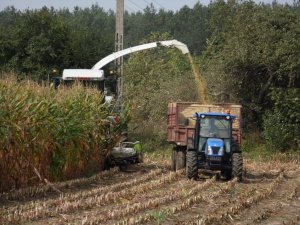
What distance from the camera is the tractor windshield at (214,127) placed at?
16.7 meters

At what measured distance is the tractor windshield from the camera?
54.7ft

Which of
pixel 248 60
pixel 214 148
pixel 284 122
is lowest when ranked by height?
pixel 214 148

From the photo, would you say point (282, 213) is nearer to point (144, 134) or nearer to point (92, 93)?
point (92, 93)

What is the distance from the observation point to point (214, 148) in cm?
1622

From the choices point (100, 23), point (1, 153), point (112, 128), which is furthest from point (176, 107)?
point (100, 23)

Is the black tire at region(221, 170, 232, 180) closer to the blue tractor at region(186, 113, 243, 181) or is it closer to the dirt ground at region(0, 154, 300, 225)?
the blue tractor at region(186, 113, 243, 181)

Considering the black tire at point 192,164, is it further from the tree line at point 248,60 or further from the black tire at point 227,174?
the tree line at point 248,60

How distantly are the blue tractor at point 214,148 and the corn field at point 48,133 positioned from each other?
8.93 ft

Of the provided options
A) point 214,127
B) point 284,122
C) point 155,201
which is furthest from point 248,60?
point 155,201

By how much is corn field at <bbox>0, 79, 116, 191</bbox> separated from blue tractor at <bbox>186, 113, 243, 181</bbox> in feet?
8.93

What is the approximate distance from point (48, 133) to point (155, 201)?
12.6ft

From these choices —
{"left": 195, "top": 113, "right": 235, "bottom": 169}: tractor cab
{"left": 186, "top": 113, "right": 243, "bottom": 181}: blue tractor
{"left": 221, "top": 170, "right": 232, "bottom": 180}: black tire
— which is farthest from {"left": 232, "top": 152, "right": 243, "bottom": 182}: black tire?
{"left": 221, "top": 170, "right": 232, "bottom": 180}: black tire

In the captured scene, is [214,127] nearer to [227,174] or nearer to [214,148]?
[214,148]

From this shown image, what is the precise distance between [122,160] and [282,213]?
7.76 metres
